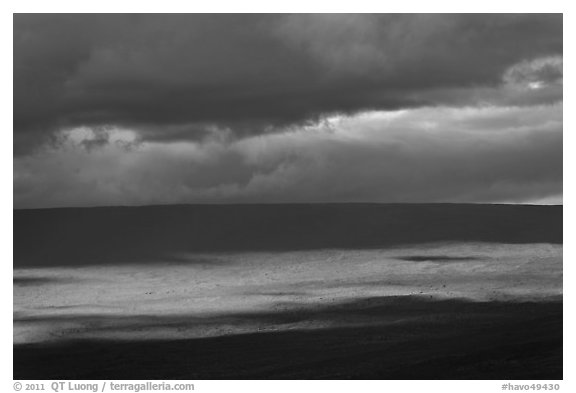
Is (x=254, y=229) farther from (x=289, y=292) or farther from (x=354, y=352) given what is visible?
(x=354, y=352)

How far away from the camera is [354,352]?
14.7 metres

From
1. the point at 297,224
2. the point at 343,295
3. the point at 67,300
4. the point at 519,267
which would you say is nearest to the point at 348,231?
the point at 297,224

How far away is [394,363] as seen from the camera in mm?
14391

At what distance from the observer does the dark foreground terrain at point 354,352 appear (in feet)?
46.8

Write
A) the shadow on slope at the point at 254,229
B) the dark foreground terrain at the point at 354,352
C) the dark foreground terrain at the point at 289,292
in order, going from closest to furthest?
the dark foreground terrain at the point at 354,352, the dark foreground terrain at the point at 289,292, the shadow on slope at the point at 254,229

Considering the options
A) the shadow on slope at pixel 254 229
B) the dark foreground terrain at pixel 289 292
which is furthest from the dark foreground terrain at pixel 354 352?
the shadow on slope at pixel 254 229

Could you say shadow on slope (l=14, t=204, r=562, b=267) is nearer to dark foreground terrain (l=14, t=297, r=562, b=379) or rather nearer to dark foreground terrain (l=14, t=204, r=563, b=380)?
Result: dark foreground terrain (l=14, t=204, r=563, b=380)

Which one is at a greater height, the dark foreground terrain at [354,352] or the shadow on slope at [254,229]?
the shadow on slope at [254,229]

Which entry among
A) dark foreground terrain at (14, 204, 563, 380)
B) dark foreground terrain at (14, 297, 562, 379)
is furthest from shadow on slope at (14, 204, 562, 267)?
dark foreground terrain at (14, 297, 562, 379)

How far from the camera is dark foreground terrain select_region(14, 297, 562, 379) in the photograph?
562 inches

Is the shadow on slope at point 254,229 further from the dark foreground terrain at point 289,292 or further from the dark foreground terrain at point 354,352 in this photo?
the dark foreground terrain at point 354,352

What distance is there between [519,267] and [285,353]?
17.0ft

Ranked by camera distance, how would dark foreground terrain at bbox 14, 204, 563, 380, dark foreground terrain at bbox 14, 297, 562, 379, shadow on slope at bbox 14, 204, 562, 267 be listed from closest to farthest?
dark foreground terrain at bbox 14, 297, 562, 379
dark foreground terrain at bbox 14, 204, 563, 380
shadow on slope at bbox 14, 204, 562, 267

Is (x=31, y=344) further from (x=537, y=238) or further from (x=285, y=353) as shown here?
(x=537, y=238)
